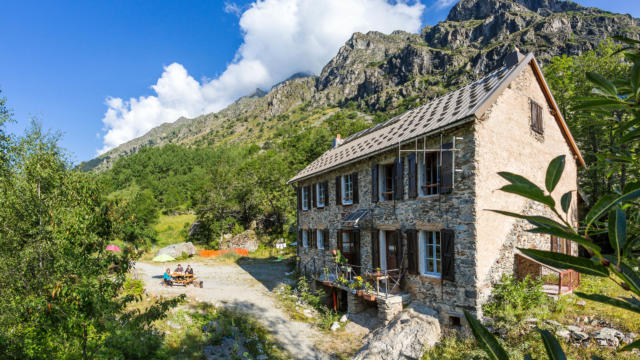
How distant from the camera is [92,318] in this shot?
219 inches

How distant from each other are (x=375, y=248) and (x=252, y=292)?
28.1ft

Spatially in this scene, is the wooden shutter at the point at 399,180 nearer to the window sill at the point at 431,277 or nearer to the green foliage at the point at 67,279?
the window sill at the point at 431,277

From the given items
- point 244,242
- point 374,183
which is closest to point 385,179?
point 374,183

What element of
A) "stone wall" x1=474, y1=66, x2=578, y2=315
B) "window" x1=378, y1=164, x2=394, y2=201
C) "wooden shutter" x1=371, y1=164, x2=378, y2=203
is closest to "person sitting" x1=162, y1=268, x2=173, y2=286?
"wooden shutter" x1=371, y1=164, x2=378, y2=203

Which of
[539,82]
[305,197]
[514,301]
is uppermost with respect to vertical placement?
[539,82]

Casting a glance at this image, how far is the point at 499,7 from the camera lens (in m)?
113

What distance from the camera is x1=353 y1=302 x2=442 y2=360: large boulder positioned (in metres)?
9.34

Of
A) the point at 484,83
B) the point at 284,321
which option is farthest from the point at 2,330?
the point at 484,83

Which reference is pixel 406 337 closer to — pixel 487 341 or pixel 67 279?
pixel 67 279

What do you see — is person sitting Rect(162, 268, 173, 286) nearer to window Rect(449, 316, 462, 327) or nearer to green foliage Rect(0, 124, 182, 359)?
green foliage Rect(0, 124, 182, 359)

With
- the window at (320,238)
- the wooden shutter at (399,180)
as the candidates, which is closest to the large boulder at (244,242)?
the window at (320,238)

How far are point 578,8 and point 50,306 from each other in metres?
146

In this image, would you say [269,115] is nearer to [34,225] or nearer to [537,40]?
[537,40]

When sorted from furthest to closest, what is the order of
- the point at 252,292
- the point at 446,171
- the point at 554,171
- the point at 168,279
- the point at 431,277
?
the point at 168,279 < the point at 252,292 < the point at 431,277 < the point at 446,171 < the point at 554,171
